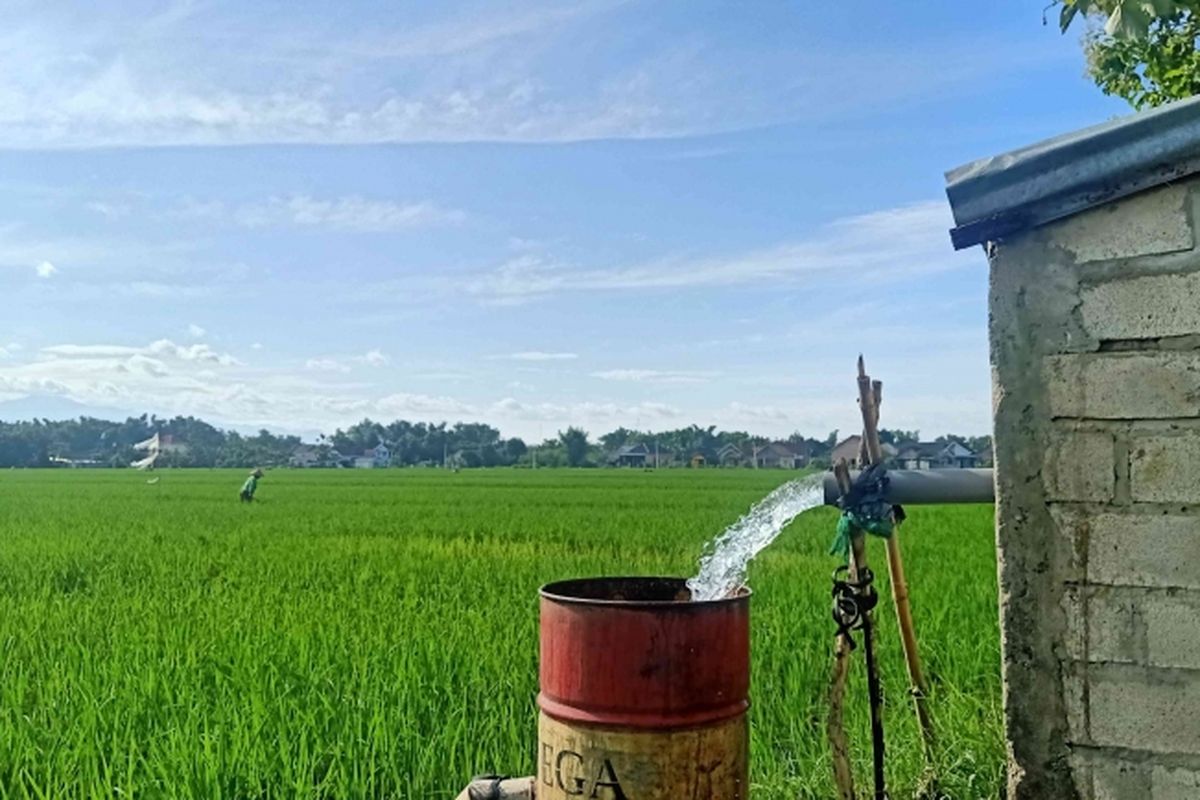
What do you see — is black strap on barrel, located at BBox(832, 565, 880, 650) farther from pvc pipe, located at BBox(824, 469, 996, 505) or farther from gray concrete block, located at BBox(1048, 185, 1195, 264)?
gray concrete block, located at BBox(1048, 185, 1195, 264)

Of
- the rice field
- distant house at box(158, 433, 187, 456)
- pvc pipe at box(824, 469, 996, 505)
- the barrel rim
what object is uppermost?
distant house at box(158, 433, 187, 456)

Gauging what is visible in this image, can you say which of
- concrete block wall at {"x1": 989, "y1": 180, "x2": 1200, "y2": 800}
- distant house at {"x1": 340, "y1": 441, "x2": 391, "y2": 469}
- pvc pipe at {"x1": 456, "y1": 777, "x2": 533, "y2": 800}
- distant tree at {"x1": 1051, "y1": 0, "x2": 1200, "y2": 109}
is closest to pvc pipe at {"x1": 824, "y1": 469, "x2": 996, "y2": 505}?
concrete block wall at {"x1": 989, "y1": 180, "x2": 1200, "y2": 800}

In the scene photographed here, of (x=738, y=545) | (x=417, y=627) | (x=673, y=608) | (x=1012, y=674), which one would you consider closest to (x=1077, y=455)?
(x=1012, y=674)

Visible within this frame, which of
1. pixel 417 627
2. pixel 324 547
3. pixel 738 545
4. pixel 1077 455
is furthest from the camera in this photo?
pixel 324 547

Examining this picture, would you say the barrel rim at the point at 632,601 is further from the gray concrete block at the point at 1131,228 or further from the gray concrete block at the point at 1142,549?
the gray concrete block at the point at 1131,228

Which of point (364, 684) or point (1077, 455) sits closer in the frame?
point (1077, 455)

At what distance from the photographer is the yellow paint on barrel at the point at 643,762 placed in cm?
183

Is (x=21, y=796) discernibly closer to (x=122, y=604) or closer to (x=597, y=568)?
(x=122, y=604)

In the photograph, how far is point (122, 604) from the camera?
20.2ft

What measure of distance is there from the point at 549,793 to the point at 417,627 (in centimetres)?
324

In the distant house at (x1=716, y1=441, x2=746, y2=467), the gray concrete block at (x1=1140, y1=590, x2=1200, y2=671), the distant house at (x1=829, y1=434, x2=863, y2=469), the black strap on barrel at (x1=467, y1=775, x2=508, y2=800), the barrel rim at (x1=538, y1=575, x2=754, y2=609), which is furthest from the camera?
the distant house at (x1=716, y1=441, x2=746, y2=467)

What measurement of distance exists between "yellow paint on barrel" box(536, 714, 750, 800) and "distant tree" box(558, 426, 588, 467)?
225 ft

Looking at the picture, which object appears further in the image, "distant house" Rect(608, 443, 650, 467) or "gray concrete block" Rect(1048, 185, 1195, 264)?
"distant house" Rect(608, 443, 650, 467)

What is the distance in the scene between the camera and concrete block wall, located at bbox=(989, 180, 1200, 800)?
2.09 metres
